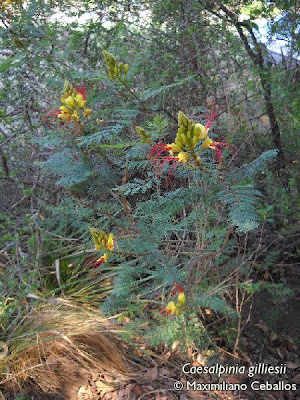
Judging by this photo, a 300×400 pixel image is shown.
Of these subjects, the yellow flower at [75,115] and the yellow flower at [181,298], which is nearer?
the yellow flower at [75,115]

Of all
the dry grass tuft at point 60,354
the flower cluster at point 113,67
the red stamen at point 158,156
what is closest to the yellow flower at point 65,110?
the flower cluster at point 113,67

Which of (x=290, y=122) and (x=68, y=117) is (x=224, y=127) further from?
(x=68, y=117)

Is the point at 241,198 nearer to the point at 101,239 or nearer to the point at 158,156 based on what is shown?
the point at 158,156

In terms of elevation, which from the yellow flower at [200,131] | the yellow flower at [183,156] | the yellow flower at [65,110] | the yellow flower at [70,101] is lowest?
the yellow flower at [183,156]

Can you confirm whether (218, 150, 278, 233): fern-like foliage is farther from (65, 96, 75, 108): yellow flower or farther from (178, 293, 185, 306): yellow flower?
(65, 96, 75, 108): yellow flower

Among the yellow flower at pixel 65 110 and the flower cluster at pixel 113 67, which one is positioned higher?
the flower cluster at pixel 113 67

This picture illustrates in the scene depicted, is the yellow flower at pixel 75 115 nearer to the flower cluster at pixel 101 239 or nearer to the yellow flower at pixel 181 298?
the flower cluster at pixel 101 239

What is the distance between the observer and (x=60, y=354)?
234cm

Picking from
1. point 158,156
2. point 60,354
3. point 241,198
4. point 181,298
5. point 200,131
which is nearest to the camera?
point 200,131

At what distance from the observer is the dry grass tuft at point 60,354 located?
2.22 m

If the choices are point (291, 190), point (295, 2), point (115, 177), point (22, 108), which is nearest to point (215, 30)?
point (295, 2)

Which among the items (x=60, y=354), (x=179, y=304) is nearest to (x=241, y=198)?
(x=179, y=304)

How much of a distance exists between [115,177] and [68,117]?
330 millimetres

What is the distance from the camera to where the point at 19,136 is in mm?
3121
